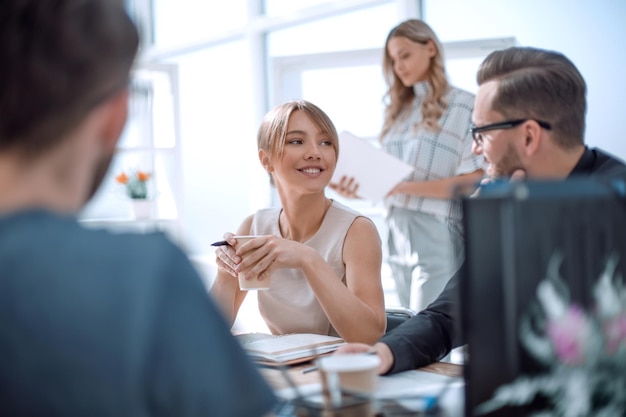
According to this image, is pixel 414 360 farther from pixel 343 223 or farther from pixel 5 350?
pixel 5 350

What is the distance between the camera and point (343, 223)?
2.05 metres

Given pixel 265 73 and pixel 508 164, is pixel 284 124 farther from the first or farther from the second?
pixel 265 73

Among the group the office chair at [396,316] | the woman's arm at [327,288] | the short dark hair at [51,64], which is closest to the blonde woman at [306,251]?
the woman's arm at [327,288]

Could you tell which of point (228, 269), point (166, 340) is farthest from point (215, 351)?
point (228, 269)

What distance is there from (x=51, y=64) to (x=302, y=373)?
0.89 m

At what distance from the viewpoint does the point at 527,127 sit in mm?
1409

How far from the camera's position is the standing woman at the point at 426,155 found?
2.93 meters

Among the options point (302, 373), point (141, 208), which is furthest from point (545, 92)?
point (141, 208)

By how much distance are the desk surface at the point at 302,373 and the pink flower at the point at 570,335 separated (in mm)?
551

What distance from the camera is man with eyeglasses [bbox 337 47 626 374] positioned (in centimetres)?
140

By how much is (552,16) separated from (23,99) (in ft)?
9.67

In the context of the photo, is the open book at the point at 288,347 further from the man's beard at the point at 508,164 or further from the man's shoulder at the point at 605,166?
the man's shoulder at the point at 605,166

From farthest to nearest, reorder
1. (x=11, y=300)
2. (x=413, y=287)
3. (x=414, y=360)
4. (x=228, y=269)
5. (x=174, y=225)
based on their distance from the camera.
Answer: (x=174, y=225) < (x=413, y=287) < (x=228, y=269) < (x=414, y=360) < (x=11, y=300)

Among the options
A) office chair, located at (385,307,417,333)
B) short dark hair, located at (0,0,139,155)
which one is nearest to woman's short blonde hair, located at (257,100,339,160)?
office chair, located at (385,307,417,333)
